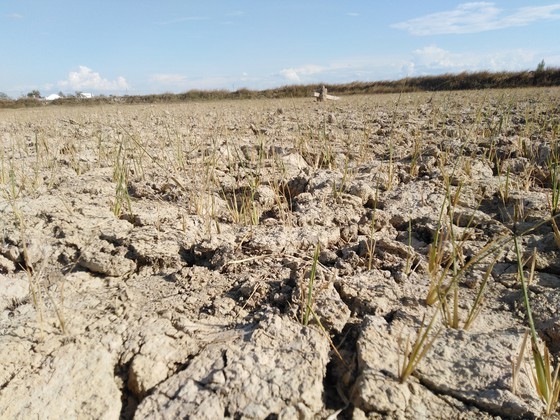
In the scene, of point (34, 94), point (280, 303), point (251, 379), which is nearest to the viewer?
point (251, 379)

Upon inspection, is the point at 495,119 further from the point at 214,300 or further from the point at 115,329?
the point at 115,329

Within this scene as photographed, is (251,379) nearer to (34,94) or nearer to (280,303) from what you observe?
(280,303)

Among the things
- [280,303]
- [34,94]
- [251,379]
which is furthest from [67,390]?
[34,94]

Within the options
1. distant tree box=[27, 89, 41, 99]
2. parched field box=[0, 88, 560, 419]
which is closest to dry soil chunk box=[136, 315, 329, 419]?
parched field box=[0, 88, 560, 419]

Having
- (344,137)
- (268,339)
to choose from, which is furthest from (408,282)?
(344,137)

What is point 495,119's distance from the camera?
12.8 ft

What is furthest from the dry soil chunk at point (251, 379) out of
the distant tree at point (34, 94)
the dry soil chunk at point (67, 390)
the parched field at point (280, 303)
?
the distant tree at point (34, 94)

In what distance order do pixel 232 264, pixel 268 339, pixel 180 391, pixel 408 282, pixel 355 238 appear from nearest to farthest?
1. pixel 180 391
2. pixel 268 339
3. pixel 408 282
4. pixel 232 264
5. pixel 355 238

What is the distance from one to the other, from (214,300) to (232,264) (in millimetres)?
199

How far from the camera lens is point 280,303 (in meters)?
1.17

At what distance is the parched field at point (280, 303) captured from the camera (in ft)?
2.95

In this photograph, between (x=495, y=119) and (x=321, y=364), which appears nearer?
(x=321, y=364)

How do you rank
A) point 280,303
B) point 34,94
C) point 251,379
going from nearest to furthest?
point 251,379 < point 280,303 < point 34,94

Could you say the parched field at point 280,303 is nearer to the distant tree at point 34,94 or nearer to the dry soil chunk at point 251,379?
the dry soil chunk at point 251,379
